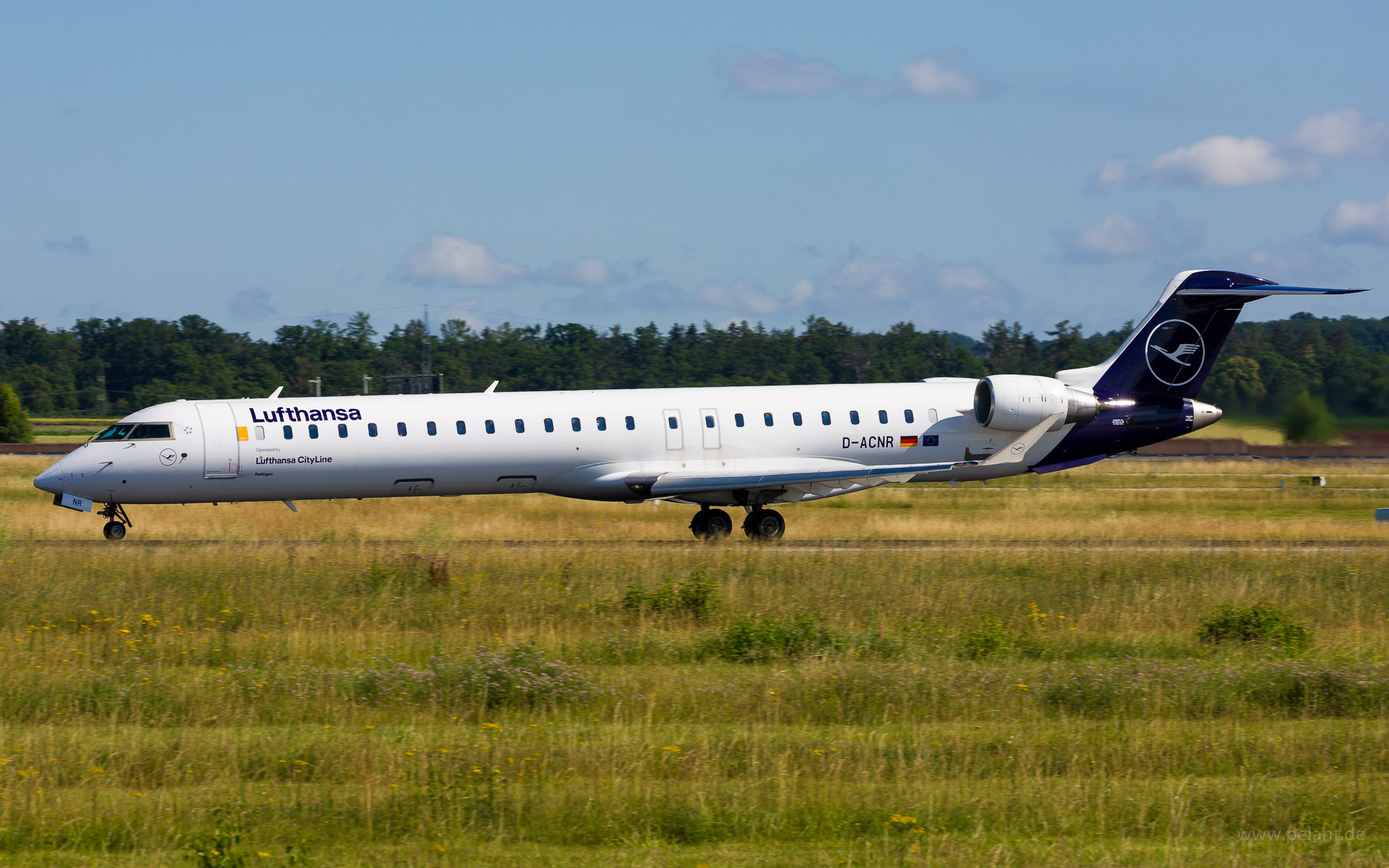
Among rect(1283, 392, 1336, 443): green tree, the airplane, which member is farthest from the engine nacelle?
rect(1283, 392, 1336, 443): green tree

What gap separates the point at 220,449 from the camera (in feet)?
75.6

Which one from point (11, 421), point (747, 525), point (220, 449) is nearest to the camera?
point (220, 449)

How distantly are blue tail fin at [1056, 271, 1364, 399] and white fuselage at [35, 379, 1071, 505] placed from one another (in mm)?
1777

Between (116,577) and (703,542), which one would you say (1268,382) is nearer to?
(703,542)

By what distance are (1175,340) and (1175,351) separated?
0.24 m

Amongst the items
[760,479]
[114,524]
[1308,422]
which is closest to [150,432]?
[114,524]

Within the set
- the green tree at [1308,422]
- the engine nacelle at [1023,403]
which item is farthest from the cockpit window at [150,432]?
the green tree at [1308,422]

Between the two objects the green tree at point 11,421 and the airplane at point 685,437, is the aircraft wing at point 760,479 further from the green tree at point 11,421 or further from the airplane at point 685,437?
the green tree at point 11,421

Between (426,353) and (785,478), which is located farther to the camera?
(426,353)

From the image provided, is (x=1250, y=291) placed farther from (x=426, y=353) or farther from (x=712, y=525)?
(x=426, y=353)

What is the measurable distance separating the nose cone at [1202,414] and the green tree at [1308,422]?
7.93 metres

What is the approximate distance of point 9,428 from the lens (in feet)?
234

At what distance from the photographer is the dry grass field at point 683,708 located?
816 cm

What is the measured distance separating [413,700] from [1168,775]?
6306mm
